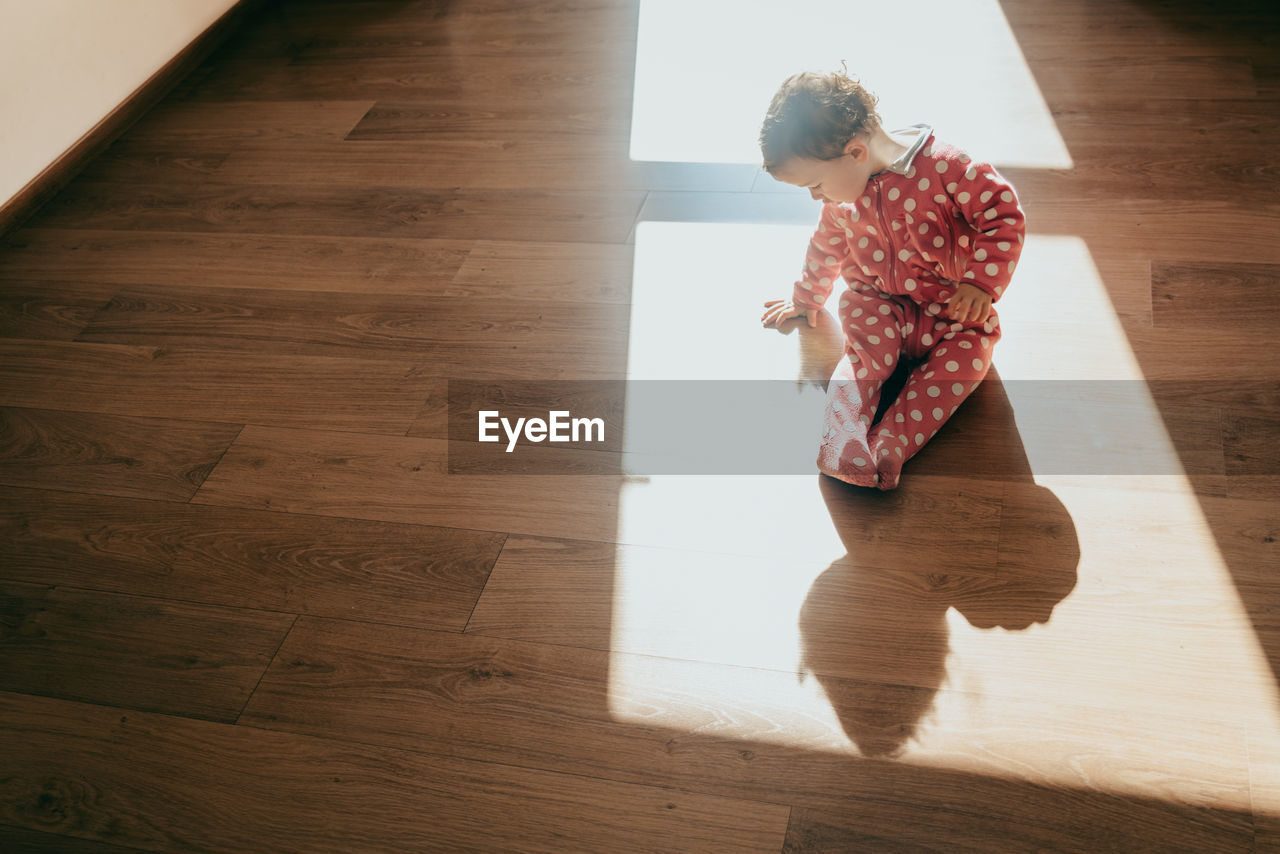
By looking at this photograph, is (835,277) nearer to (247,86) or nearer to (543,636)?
(543,636)

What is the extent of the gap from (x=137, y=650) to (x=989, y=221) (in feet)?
4.17

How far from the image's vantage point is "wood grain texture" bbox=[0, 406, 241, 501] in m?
1.54

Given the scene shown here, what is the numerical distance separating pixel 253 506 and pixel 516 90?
1272 mm

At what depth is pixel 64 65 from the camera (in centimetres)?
221

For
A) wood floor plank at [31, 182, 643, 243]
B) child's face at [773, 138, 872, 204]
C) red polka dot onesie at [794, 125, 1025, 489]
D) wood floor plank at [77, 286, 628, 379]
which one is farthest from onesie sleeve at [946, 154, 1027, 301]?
wood floor plank at [31, 182, 643, 243]

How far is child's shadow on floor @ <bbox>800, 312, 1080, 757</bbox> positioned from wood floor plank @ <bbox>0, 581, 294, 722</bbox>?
0.73m

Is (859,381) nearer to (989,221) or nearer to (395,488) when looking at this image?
(989,221)

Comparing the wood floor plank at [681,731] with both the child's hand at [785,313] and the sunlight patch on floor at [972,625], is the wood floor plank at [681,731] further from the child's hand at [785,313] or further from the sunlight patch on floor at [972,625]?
the child's hand at [785,313]

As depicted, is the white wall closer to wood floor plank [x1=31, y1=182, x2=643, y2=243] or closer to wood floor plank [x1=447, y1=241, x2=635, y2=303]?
wood floor plank [x1=31, y1=182, x2=643, y2=243]

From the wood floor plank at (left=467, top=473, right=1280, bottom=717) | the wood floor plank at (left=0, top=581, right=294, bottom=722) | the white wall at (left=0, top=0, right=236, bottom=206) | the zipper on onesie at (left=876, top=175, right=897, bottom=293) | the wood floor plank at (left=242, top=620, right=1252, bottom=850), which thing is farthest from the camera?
the white wall at (left=0, top=0, right=236, bottom=206)

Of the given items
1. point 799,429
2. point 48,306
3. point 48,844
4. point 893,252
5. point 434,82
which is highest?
point 893,252

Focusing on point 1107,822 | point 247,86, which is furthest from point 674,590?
point 247,86

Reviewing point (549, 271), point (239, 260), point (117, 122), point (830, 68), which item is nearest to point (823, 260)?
point (549, 271)

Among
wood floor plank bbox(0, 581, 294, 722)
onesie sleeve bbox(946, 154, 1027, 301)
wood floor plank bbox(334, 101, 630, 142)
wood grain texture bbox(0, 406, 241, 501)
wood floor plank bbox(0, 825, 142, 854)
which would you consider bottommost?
wood floor plank bbox(0, 825, 142, 854)
